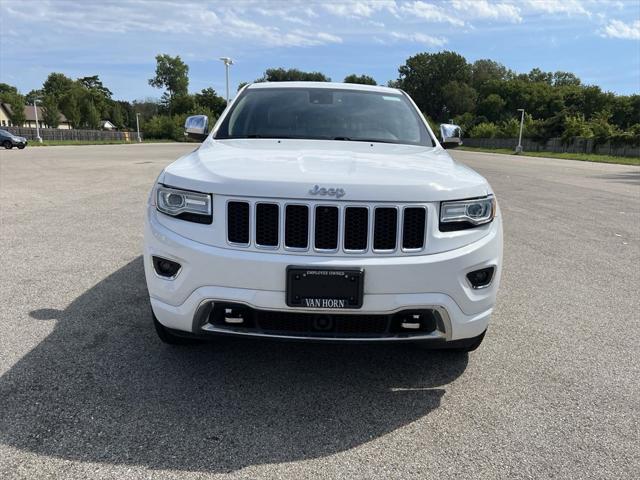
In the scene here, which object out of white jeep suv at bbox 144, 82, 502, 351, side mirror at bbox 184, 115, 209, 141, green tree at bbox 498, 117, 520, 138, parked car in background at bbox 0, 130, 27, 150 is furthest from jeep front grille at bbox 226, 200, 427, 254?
green tree at bbox 498, 117, 520, 138

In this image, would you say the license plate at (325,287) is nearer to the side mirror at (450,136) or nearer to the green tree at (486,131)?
the side mirror at (450,136)

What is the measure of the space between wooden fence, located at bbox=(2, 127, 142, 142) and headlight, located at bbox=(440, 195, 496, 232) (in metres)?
68.2

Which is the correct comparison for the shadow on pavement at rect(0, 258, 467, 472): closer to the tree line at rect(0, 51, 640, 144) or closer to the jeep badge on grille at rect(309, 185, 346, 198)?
the jeep badge on grille at rect(309, 185, 346, 198)

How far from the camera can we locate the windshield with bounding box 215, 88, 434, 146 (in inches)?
150

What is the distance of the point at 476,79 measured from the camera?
403 ft

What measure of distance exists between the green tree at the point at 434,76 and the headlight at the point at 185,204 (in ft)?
396

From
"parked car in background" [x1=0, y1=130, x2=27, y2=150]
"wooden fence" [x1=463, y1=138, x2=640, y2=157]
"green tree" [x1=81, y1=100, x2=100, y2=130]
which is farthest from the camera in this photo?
"green tree" [x1=81, y1=100, x2=100, y2=130]

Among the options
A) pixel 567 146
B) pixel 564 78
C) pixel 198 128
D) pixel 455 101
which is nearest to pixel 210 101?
pixel 455 101

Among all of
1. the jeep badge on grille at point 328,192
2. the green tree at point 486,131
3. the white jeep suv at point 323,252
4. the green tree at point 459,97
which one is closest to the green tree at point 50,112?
the green tree at point 486,131

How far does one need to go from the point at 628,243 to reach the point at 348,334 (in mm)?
6016

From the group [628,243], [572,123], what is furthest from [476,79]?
[628,243]

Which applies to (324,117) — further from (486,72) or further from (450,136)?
(486,72)

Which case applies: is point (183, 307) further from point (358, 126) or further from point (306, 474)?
point (358, 126)

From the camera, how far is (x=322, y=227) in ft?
7.98
